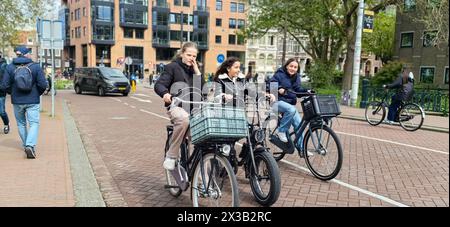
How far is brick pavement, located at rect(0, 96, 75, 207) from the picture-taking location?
4062 millimetres

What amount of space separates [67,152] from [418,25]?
99.5 ft

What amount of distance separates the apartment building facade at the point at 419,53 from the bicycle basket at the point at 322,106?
994 inches

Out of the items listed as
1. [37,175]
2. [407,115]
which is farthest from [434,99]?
[37,175]

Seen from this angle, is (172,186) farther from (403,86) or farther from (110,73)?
(110,73)

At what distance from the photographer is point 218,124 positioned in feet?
10.8

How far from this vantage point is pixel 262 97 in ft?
16.0

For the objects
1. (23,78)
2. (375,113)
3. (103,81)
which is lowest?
(375,113)

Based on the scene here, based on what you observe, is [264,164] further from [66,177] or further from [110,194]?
[66,177]

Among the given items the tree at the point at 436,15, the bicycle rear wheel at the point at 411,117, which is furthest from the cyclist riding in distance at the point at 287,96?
the tree at the point at 436,15

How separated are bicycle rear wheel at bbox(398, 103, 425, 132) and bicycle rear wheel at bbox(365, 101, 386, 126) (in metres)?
0.66

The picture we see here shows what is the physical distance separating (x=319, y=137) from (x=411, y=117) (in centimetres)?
628

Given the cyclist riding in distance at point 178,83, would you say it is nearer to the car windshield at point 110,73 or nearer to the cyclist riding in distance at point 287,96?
the cyclist riding in distance at point 287,96

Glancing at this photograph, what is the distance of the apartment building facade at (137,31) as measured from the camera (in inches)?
2376

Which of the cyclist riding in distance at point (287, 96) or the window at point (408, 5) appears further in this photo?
the window at point (408, 5)
